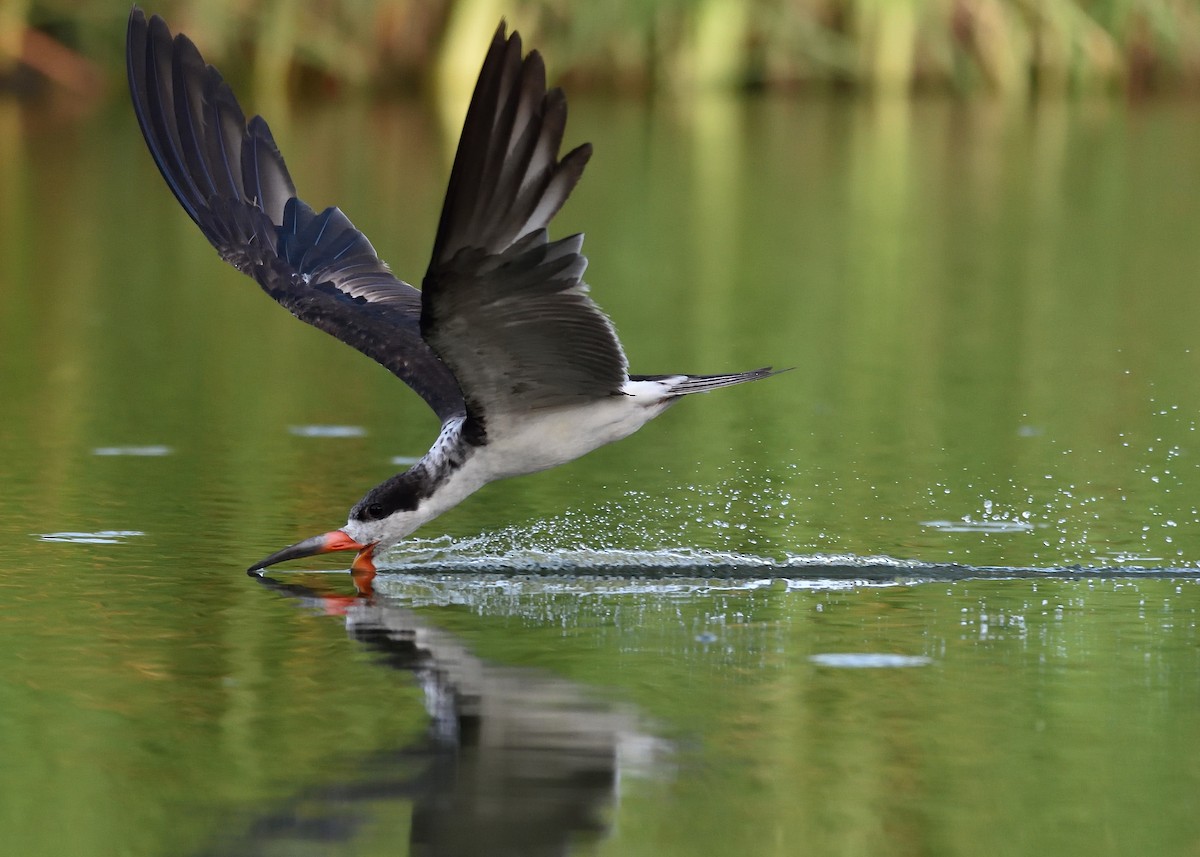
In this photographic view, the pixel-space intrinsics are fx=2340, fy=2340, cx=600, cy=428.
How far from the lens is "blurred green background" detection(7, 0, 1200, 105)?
31.6 metres

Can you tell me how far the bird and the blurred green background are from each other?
22040 mm

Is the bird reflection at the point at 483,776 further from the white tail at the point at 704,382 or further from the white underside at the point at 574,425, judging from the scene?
the white tail at the point at 704,382

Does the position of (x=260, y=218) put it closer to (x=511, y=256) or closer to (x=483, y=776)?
(x=511, y=256)

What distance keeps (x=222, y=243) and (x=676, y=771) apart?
4.00m

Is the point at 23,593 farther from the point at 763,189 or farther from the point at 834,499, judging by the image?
the point at 763,189

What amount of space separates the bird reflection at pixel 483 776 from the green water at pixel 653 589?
0.04 feet

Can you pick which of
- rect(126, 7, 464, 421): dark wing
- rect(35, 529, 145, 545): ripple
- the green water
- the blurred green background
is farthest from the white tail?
the blurred green background

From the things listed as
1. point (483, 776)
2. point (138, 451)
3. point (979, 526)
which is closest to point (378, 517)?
point (979, 526)

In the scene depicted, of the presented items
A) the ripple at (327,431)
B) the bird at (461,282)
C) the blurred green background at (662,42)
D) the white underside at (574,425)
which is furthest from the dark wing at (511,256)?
the blurred green background at (662,42)

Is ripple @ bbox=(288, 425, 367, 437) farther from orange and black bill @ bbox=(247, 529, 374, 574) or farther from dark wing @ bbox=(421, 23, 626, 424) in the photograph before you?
dark wing @ bbox=(421, 23, 626, 424)

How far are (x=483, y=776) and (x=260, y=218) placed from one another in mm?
4093

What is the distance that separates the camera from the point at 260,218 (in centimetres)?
860

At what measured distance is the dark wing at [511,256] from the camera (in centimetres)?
581

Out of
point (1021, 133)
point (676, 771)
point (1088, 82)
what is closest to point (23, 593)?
point (676, 771)
